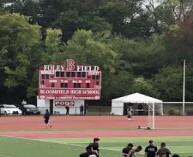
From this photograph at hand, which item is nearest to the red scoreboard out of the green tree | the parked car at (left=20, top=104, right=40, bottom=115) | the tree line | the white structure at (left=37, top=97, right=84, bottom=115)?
the white structure at (left=37, top=97, right=84, bottom=115)

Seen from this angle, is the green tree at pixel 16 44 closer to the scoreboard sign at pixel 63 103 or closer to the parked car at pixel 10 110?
the parked car at pixel 10 110

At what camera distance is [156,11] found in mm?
113750

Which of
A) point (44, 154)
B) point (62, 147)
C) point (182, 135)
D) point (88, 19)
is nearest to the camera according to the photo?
point (44, 154)

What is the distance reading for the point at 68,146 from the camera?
3609 cm

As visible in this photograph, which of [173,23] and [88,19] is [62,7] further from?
[173,23]

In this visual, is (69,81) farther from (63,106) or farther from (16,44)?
(16,44)

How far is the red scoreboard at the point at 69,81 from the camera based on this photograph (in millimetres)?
75000

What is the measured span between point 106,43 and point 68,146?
60021mm

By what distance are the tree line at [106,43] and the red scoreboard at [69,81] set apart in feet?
30.1

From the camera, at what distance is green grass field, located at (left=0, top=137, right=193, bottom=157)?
1259 inches

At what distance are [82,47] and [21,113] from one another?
14.6 metres

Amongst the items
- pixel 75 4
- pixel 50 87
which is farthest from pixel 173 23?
pixel 50 87

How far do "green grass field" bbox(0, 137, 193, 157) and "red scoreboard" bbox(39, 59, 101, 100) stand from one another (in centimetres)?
3279

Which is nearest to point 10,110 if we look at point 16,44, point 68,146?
point 16,44
